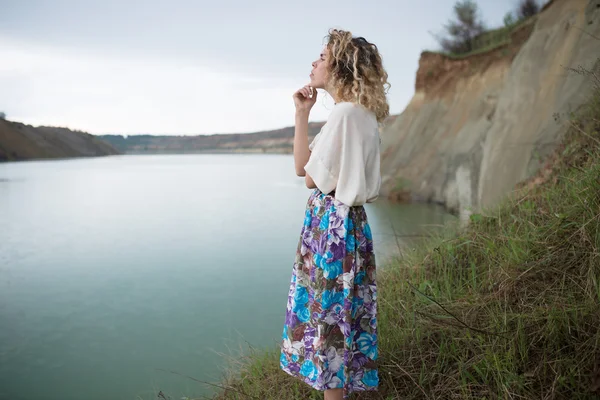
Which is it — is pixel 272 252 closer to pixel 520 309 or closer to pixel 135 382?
pixel 135 382

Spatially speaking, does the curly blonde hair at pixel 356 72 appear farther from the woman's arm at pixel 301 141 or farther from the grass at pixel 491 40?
the grass at pixel 491 40

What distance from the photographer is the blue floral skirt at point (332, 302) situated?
2129 mm

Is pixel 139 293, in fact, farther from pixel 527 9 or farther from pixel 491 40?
pixel 491 40

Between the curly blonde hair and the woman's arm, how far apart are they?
0.19 m

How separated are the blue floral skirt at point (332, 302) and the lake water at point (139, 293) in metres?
1.76

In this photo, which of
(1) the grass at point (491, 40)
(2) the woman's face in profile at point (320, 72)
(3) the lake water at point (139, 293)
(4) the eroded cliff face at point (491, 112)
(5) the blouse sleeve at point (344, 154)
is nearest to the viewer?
(5) the blouse sleeve at point (344, 154)

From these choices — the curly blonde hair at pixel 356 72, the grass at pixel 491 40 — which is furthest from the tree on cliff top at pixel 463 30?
the curly blonde hair at pixel 356 72

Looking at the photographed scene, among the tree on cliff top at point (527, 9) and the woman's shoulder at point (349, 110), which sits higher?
the tree on cliff top at point (527, 9)

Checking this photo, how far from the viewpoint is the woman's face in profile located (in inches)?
88.1

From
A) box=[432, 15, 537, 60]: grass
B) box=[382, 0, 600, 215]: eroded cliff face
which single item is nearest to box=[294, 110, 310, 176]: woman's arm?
box=[382, 0, 600, 215]: eroded cliff face

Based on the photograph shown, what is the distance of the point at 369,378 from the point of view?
7.57 feet

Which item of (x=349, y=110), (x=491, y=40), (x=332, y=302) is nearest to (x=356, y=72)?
(x=349, y=110)

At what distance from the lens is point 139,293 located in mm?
6602

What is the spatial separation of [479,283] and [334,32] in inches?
80.5
